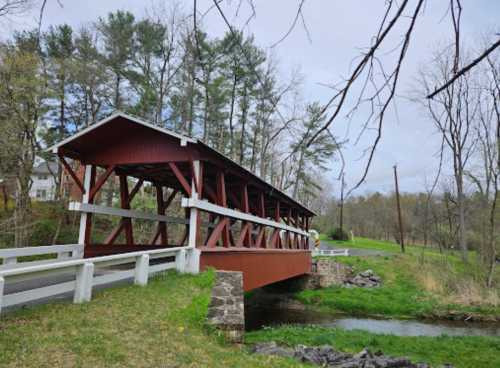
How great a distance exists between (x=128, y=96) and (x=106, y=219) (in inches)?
317

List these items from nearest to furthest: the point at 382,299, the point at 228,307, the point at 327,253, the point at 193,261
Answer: the point at 228,307 < the point at 193,261 < the point at 382,299 < the point at 327,253

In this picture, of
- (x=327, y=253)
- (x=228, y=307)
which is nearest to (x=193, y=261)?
(x=228, y=307)

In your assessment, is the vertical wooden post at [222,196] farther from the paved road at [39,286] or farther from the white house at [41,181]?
the white house at [41,181]

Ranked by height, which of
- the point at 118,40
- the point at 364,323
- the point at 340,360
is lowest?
the point at 364,323

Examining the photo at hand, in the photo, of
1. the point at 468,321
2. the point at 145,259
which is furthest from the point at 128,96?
the point at 468,321

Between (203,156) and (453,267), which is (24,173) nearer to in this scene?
(203,156)

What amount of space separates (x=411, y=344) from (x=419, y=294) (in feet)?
29.2

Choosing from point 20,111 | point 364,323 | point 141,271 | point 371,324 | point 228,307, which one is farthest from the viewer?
point 20,111

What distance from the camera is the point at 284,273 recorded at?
13352 millimetres

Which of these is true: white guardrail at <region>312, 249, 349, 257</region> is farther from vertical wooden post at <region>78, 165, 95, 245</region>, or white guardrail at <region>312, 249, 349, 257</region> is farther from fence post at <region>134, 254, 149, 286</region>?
fence post at <region>134, 254, 149, 286</region>

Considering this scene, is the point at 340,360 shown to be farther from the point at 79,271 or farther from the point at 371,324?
the point at 371,324

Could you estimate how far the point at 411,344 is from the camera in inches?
368

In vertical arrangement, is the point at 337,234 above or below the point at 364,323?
above

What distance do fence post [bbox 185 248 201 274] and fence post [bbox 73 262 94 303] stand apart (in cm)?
266
